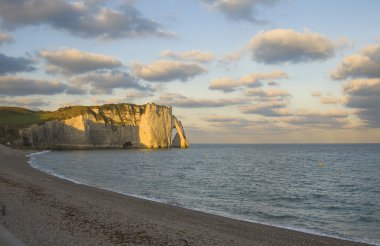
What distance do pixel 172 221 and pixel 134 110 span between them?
399ft

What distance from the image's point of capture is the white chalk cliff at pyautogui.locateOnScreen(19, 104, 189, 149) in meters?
112

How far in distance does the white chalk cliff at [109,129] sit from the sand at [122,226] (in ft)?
314

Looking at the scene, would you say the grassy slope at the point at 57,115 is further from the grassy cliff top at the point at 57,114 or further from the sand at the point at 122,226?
the sand at the point at 122,226

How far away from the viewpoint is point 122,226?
Result: 46.7 feet

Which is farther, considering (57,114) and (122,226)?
(57,114)

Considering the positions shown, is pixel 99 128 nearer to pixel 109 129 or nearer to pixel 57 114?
pixel 109 129

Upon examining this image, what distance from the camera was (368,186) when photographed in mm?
34312

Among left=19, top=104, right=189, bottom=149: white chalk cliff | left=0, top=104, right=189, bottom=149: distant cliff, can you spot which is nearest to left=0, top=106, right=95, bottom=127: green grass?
left=0, top=104, right=189, bottom=149: distant cliff

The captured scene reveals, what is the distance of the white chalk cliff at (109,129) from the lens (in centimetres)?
11225

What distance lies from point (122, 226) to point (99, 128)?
113126 millimetres

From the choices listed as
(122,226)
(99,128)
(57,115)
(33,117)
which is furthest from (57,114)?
(122,226)

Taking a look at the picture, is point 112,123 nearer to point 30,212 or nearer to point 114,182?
point 114,182

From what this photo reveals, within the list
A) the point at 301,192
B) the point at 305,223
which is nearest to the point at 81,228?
the point at 305,223

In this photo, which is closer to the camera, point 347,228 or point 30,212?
point 30,212
